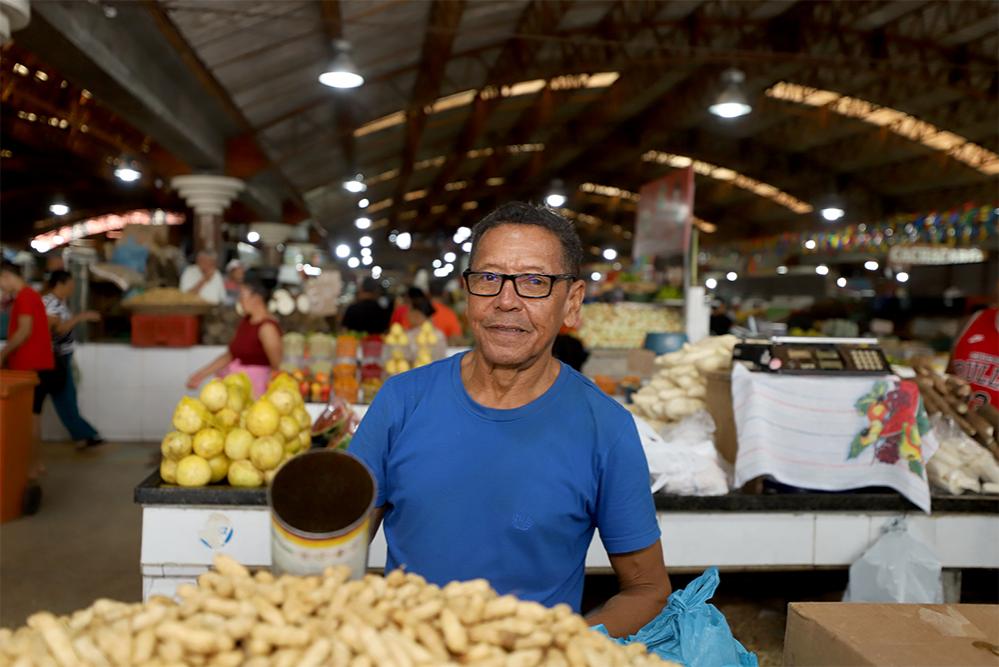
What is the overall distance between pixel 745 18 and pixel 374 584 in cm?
1127

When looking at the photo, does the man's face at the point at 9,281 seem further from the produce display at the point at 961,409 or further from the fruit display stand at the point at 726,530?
the produce display at the point at 961,409

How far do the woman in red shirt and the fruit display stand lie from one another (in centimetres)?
212

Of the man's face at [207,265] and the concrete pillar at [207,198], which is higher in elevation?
the concrete pillar at [207,198]

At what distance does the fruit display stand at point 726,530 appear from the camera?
2.99 metres

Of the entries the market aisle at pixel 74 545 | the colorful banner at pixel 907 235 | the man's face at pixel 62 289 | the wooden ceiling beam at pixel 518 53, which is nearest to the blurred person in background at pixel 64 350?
the man's face at pixel 62 289

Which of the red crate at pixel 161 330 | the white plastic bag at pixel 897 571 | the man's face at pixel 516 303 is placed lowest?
the white plastic bag at pixel 897 571

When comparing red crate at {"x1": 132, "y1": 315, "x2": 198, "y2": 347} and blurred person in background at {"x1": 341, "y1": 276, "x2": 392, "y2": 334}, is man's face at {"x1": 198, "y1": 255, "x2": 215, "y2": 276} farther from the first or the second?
blurred person in background at {"x1": 341, "y1": 276, "x2": 392, "y2": 334}

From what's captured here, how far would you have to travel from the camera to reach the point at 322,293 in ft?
27.7

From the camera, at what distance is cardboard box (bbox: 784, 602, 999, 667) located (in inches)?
59.0

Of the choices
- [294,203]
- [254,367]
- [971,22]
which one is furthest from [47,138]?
[971,22]

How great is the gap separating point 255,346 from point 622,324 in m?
4.43

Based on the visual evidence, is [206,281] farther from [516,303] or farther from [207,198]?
[516,303]

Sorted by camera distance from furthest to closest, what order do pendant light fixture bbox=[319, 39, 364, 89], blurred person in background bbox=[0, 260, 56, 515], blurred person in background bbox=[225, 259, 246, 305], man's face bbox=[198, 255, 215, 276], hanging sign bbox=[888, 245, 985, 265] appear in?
hanging sign bbox=[888, 245, 985, 265] → blurred person in background bbox=[225, 259, 246, 305] → man's face bbox=[198, 255, 215, 276] → pendant light fixture bbox=[319, 39, 364, 89] → blurred person in background bbox=[0, 260, 56, 515]

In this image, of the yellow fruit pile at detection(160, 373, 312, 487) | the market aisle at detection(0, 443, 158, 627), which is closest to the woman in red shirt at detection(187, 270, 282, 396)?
the market aisle at detection(0, 443, 158, 627)
